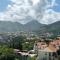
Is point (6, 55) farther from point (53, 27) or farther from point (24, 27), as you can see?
point (24, 27)

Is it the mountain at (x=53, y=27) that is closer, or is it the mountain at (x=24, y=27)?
the mountain at (x=53, y=27)

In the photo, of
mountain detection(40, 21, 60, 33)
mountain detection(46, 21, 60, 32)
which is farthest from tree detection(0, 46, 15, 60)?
mountain detection(46, 21, 60, 32)

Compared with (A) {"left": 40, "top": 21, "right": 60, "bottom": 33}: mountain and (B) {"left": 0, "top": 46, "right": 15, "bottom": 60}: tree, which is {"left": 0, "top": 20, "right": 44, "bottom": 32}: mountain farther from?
(B) {"left": 0, "top": 46, "right": 15, "bottom": 60}: tree

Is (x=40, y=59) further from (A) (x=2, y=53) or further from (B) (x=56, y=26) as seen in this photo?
(B) (x=56, y=26)

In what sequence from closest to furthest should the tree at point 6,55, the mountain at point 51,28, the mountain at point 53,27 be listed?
1. the tree at point 6,55
2. the mountain at point 51,28
3. the mountain at point 53,27

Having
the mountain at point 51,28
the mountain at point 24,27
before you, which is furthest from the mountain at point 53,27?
the mountain at point 24,27

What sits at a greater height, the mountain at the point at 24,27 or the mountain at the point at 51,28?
the mountain at the point at 24,27

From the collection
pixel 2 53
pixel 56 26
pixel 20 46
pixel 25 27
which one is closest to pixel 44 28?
pixel 56 26

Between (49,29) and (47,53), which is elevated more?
(49,29)

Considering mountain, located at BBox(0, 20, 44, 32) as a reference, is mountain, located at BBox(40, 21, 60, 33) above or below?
below

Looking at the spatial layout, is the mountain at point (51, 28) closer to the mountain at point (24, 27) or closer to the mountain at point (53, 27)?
the mountain at point (53, 27)

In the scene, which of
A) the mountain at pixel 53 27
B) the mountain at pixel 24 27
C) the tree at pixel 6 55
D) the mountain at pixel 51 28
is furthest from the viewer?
the mountain at pixel 24 27
